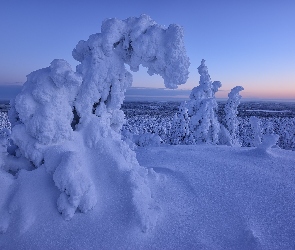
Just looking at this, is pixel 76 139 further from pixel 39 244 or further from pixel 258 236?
pixel 258 236

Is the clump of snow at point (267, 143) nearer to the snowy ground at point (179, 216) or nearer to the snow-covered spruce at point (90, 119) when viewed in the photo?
the snowy ground at point (179, 216)

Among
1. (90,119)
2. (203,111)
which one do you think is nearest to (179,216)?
(90,119)

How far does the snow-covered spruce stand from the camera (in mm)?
5113

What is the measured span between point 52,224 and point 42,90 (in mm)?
2770

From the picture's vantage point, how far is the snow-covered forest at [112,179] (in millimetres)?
4695

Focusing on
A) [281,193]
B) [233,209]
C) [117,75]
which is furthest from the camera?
[117,75]

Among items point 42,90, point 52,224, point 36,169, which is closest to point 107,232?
point 52,224

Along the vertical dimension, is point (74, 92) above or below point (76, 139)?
above

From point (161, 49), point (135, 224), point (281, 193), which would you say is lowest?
point (135, 224)

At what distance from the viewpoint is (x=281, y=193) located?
602 cm

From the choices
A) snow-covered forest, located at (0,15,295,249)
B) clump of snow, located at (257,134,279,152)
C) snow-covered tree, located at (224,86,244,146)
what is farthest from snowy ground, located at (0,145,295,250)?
snow-covered tree, located at (224,86,244,146)

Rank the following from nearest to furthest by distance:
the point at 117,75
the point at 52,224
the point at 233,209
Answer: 1. the point at 52,224
2. the point at 233,209
3. the point at 117,75

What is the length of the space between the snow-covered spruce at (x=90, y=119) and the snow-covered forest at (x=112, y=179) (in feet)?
0.08

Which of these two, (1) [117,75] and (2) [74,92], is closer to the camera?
(2) [74,92]
